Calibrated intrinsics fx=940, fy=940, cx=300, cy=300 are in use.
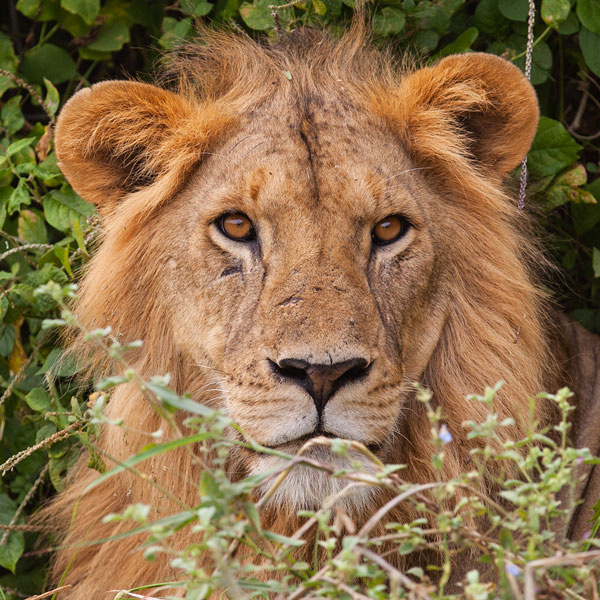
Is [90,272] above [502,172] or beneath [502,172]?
beneath

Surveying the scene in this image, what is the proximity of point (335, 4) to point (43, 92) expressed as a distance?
1.85 m

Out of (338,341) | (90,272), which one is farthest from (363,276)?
(90,272)

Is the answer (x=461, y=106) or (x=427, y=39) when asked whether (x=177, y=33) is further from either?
(x=461, y=106)

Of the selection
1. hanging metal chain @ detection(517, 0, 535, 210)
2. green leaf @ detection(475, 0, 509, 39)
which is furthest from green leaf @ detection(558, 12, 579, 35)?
hanging metal chain @ detection(517, 0, 535, 210)

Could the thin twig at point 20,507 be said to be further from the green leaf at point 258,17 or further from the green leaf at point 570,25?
the green leaf at point 570,25

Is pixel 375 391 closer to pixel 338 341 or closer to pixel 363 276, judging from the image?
pixel 338 341

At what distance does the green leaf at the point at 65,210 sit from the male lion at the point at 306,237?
606 mm

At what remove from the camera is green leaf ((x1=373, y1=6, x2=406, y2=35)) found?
4180 millimetres

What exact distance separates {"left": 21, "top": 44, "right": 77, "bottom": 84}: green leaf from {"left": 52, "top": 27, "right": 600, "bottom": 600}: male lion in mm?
1348

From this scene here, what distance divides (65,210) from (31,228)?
231mm

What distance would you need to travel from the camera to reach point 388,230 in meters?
3.33

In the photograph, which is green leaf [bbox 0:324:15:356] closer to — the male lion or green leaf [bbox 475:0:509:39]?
the male lion

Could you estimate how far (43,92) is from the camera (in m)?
5.12

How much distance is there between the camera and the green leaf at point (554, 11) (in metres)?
4.10
